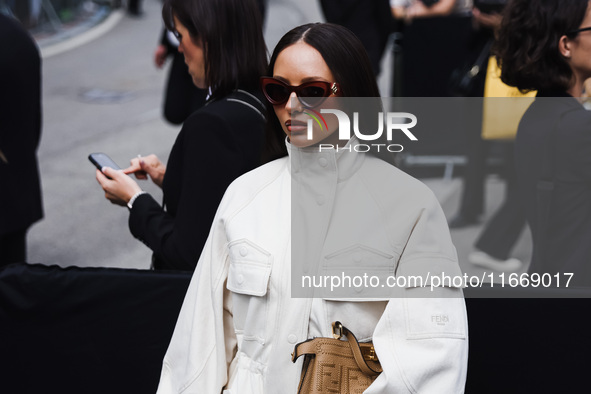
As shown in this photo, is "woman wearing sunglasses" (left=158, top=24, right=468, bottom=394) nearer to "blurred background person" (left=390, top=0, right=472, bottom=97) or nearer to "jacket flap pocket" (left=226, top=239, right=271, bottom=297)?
"jacket flap pocket" (left=226, top=239, right=271, bottom=297)

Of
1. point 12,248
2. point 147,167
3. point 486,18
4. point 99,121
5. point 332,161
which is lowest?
point 99,121

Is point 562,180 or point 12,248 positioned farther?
point 12,248

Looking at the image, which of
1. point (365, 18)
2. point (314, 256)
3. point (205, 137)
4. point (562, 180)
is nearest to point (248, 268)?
point (314, 256)

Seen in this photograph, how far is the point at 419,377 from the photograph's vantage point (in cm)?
195

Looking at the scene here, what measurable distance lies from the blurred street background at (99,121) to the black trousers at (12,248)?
1.42 m

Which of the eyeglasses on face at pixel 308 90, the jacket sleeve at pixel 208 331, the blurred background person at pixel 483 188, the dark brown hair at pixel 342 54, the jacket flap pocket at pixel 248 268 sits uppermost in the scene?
the dark brown hair at pixel 342 54

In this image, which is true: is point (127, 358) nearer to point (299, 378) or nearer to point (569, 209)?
point (299, 378)

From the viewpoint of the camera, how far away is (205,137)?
279cm

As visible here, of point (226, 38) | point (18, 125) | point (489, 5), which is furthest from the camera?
point (489, 5)

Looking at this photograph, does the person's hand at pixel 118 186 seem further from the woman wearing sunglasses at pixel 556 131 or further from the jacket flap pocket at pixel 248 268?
the woman wearing sunglasses at pixel 556 131

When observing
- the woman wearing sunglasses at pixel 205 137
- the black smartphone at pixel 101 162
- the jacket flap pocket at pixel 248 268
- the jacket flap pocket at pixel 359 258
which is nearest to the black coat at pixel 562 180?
the woman wearing sunglasses at pixel 205 137

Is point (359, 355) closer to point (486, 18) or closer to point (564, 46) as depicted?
point (564, 46)

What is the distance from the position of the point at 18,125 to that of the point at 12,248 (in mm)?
675

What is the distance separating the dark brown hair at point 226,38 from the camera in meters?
2.99
